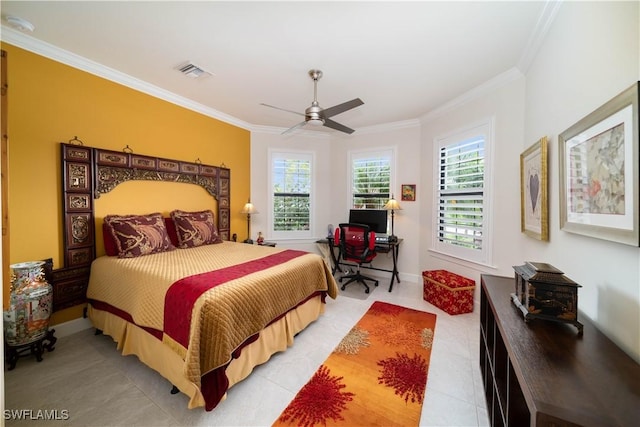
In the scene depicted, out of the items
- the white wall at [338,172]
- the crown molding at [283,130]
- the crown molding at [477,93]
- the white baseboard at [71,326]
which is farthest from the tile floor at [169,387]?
the crown molding at [283,130]

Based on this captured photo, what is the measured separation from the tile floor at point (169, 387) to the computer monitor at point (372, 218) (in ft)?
6.67

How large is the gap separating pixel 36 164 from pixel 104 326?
166 centimetres

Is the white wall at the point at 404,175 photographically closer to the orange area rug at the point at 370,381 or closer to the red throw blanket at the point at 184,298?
the orange area rug at the point at 370,381

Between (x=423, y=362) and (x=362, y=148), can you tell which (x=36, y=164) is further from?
(x=362, y=148)

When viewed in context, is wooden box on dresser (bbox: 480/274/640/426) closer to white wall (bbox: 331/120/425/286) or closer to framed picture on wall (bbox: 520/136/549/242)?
framed picture on wall (bbox: 520/136/549/242)

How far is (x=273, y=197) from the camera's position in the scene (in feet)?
15.3

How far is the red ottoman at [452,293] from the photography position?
292 centimetres

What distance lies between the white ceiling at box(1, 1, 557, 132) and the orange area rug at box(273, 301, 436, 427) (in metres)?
2.82

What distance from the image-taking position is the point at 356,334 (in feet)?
8.23

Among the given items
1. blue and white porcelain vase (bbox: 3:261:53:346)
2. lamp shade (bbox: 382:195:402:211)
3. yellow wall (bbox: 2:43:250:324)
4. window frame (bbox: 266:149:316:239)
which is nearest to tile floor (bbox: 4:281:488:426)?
blue and white porcelain vase (bbox: 3:261:53:346)

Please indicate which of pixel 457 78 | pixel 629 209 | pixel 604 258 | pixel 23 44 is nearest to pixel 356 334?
pixel 604 258

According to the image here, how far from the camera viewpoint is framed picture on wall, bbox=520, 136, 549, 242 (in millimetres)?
1808

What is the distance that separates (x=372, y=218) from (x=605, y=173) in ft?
10.6

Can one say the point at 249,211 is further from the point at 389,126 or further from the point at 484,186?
the point at 484,186
